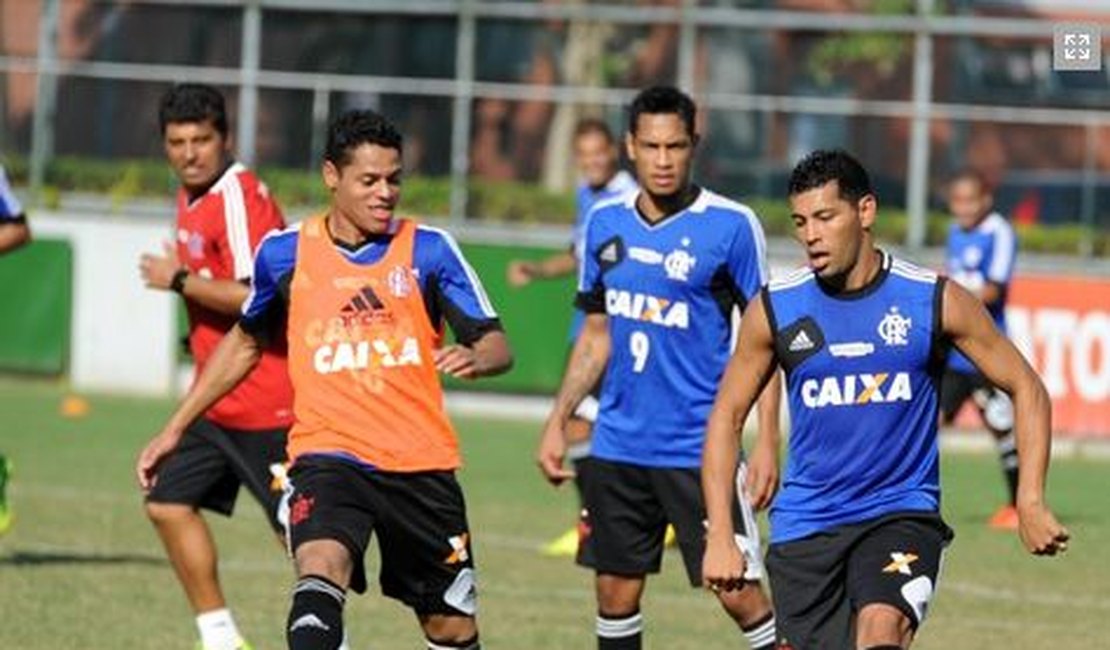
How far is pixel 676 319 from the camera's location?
432 inches

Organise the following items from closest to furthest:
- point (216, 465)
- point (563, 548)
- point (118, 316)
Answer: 1. point (216, 465)
2. point (563, 548)
3. point (118, 316)

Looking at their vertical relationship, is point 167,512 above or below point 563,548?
above

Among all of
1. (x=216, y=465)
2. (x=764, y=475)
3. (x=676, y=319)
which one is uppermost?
(x=676, y=319)

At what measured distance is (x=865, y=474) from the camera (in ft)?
29.3

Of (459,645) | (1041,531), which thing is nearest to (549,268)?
(459,645)

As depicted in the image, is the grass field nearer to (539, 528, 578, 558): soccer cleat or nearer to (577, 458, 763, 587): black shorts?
(539, 528, 578, 558): soccer cleat

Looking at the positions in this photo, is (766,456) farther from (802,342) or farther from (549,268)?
(549,268)

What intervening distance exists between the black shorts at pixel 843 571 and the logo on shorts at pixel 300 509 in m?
1.50

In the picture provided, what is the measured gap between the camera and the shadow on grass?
1486 cm

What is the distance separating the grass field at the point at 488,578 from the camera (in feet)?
41.7

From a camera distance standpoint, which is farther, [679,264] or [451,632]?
[679,264]

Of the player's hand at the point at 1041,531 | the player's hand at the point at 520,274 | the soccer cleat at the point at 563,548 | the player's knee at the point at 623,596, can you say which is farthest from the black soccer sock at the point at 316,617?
the player's hand at the point at 520,274

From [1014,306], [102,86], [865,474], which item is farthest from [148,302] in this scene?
[865,474]

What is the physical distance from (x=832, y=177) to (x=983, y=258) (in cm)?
979
